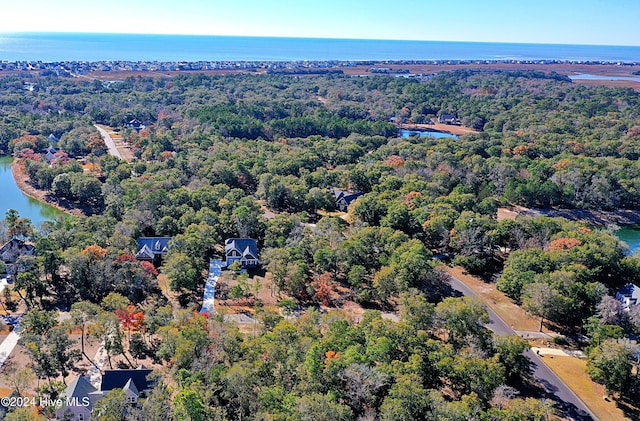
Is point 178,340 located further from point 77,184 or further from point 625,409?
point 77,184

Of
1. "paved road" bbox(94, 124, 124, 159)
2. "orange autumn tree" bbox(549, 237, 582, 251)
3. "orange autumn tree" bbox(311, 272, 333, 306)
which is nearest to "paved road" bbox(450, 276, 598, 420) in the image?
"orange autumn tree" bbox(549, 237, 582, 251)

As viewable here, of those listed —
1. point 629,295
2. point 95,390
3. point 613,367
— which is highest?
point 629,295

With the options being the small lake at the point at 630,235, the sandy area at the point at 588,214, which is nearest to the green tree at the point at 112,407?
the sandy area at the point at 588,214

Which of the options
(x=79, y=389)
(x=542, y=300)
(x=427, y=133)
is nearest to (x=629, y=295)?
(x=542, y=300)

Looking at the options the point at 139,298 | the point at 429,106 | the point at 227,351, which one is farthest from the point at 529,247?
the point at 429,106

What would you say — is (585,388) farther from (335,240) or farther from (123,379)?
(123,379)
